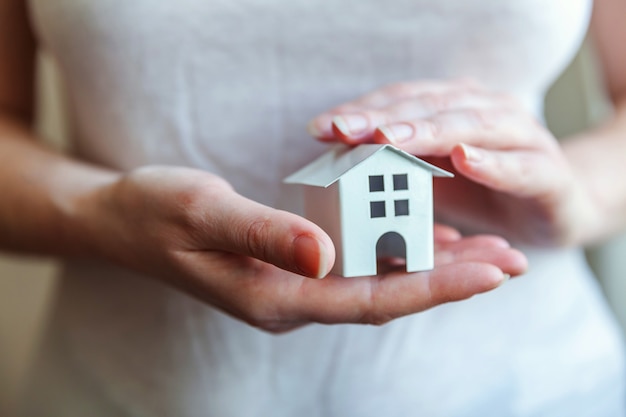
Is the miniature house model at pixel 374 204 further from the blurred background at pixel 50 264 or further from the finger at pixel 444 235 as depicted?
the blurred background at pixel 50 264

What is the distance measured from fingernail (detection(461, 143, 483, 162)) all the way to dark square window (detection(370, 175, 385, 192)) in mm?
65

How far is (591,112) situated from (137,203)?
3.11 feet

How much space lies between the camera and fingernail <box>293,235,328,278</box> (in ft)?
1.09

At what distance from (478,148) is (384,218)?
0.32ft

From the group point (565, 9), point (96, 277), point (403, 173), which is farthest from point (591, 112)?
point (96, 277)

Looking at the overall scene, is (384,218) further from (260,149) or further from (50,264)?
(50,264)

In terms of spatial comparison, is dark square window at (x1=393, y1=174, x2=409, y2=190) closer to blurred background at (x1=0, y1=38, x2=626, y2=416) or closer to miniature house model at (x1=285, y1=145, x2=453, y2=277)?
miniature house model at (x1=285, y1=145, x2=453, y2=277)

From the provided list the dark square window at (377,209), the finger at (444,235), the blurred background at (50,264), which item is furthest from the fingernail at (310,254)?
the blurred background at (50,264)

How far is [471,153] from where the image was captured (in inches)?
17.3

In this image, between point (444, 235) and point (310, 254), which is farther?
point (444, 235)

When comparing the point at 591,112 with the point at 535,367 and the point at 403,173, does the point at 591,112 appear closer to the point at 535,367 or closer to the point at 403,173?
the point at 535,367

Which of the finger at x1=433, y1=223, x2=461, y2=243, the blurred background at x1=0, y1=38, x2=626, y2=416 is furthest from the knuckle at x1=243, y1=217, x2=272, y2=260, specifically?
the blurred background at x1=0, y1=38, x2=626, y2=416

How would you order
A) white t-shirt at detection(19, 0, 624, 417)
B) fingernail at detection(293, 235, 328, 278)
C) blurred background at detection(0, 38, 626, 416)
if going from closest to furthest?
fingernail at detection(293, 235, 328, 278) → white t-shirt at detection(19, 0, 624, 417) → blurred background at detection(0, 38, 626, 416)

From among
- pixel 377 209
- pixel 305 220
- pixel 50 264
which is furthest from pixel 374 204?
pixel 50 264
